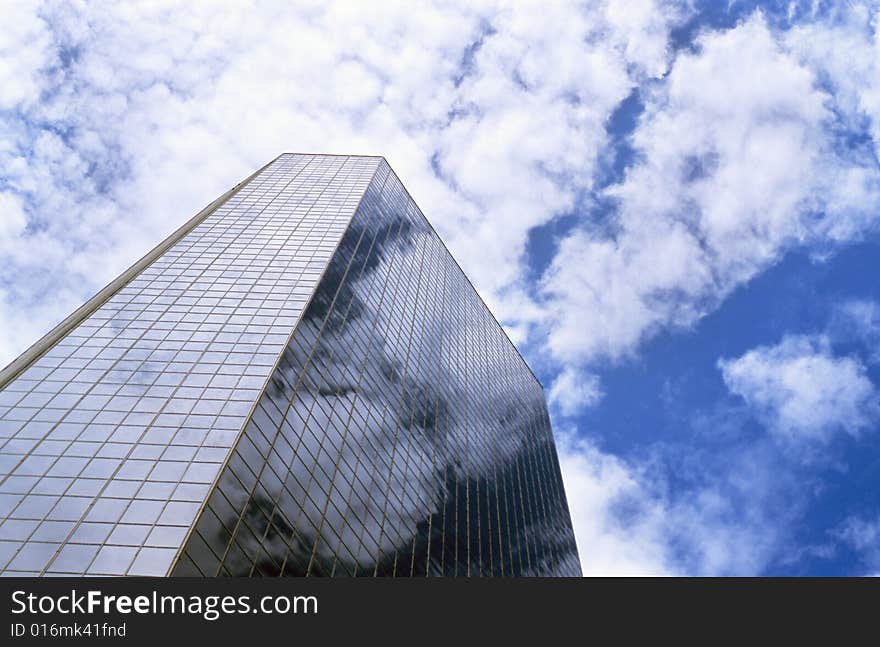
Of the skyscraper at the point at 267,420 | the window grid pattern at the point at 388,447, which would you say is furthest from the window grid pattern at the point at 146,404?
the window grid pattern at the point at 388,447

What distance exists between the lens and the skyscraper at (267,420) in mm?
31719

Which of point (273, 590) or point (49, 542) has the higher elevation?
point (49, 542)

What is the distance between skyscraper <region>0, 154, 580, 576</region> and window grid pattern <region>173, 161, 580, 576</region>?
8.2 inches

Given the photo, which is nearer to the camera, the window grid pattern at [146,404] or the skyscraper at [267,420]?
the window grid pattern at [146,404]

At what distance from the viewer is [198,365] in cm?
4500

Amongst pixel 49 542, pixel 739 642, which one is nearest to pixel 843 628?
pixel 739 642

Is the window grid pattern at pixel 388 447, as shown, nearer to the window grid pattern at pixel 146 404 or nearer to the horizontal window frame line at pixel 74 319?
the window grid pattern at pixel 146 404

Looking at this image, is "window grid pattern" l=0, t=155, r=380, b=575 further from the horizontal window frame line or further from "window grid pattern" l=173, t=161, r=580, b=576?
"window grid pattern" l=173, t=161, r=580, b=576

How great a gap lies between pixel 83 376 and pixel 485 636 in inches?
1287

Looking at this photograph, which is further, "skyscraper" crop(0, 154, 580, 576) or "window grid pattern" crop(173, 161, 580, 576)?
"window grid pattern" crop(173, 161, 580, 576)

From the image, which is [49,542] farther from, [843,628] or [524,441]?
[524,441]

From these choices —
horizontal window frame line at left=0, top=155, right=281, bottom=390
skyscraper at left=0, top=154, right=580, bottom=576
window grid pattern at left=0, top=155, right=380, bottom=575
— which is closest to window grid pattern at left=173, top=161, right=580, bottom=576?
skyscraper at left=0, top=154, right=580, bottom=576

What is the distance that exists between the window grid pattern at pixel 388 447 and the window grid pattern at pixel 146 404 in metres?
1.51

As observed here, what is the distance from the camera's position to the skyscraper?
31719mm
